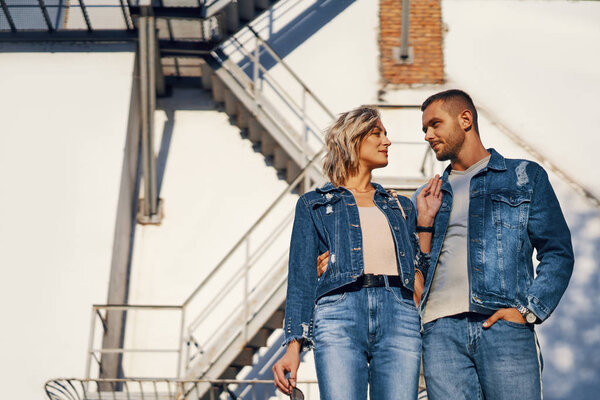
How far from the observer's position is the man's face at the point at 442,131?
3.43 m

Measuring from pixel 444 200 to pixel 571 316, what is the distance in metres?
6.74

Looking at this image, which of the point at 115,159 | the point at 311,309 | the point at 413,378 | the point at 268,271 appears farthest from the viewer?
the point at 268,271

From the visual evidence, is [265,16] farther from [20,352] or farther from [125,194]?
[20,352]

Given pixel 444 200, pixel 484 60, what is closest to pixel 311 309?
pixel 444 200

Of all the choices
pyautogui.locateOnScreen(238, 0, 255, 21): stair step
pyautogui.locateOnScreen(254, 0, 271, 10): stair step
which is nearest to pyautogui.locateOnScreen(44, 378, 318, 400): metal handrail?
pyautogui.locateOnScreen(238, 0, 255, 21): stair step

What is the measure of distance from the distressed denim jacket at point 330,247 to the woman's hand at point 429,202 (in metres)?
0.05

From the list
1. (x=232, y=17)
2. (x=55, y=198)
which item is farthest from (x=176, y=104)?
(x=55, y=198)

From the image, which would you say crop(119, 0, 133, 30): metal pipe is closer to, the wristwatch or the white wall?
the white wall

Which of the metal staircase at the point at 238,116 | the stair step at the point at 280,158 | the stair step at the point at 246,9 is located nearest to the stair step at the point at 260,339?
the metal staircase at the point at 238,116

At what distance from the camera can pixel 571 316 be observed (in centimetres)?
930

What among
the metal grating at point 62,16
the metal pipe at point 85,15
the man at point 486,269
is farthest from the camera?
the metal grating at point 62,16

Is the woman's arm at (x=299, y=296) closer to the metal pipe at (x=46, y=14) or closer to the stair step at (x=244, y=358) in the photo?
the stair step at (x=244, y=358)

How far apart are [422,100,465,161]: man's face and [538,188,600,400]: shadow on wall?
6.45 metres

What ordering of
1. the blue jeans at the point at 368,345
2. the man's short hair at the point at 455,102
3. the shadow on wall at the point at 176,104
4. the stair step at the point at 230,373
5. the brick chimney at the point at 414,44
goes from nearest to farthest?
the blue jeans at the point at 368,345 → the man's short hair at the point at 455,102 → the stair step at the point at 230,373 → the shadow on wall at the point at 176,104 → the brick chimney at the point at 414,44
